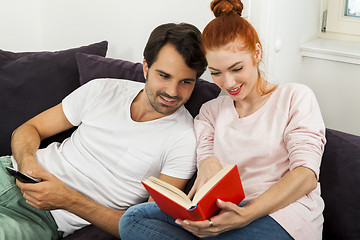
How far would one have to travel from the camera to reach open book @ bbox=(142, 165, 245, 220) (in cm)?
118

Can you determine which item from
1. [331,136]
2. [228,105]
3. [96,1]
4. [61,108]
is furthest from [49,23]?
[331,136]

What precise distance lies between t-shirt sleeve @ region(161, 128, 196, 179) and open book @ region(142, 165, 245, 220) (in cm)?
36

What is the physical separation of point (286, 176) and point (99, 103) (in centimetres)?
85

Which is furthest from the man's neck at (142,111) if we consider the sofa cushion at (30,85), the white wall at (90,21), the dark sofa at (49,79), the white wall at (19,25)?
the white wall at (19,25)

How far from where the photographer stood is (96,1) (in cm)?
252

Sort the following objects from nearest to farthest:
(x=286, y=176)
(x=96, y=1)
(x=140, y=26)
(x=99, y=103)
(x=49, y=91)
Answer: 1. (x=286, y=176)
2. (x=99, y=103)
3. (x=49, y=91)
4. (x=140, y=26)
5. (x=96, y=1)

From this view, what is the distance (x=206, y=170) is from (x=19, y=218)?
2.28 feet

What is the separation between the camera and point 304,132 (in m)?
1.40

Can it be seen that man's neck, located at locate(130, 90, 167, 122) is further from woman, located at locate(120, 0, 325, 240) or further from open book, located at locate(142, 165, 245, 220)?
open book, located at locate(142, 165, 245, 220)

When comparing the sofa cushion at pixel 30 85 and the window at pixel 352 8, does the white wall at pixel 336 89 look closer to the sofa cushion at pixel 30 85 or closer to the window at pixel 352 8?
the window at pixel 352 8

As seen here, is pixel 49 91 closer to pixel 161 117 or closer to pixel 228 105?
pixel 161 117

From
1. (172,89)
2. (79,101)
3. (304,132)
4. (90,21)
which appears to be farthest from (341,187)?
(90,21)

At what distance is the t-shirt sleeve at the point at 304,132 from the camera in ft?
4.47

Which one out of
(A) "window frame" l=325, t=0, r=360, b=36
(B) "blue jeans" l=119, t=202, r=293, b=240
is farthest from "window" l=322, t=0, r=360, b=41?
(B) "blue jeans" l=119, t=202, r=293, b=240
